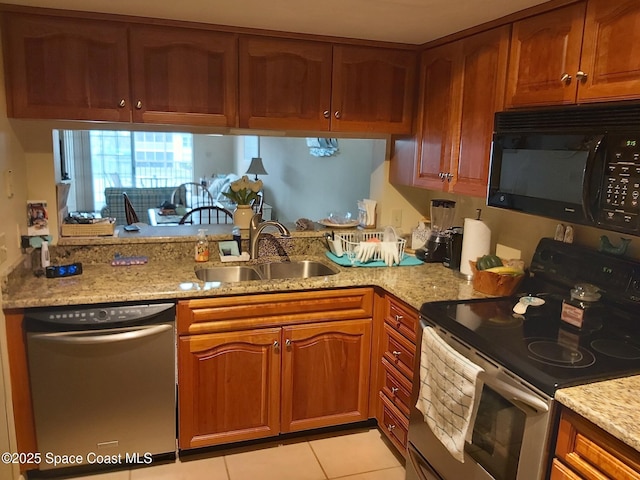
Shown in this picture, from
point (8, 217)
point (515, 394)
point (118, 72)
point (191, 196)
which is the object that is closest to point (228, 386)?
point (8, 217)

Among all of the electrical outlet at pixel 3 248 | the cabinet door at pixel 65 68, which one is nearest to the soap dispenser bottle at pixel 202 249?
the cabinet door at pixel 65 68

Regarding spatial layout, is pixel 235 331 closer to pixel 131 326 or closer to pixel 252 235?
pixel 131 326

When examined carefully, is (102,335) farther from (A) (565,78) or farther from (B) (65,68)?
(A) (565,78)

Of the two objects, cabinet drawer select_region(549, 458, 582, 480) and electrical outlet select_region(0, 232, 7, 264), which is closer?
cabinet drawer select_region(549, 458, 582, 480)

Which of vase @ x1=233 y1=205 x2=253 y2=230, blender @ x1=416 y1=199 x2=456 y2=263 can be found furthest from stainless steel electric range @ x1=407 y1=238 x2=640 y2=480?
vase @ x1=233 y1=205 x2=253 y2=230

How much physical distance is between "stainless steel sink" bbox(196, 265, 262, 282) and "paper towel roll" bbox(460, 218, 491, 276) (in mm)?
1101

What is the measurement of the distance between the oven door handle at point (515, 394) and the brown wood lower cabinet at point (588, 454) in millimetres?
62

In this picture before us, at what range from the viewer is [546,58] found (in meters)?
1.98

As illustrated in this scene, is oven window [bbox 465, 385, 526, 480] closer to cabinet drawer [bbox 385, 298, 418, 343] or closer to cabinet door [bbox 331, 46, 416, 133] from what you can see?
cabinet drawer [bbox 385, 298, 418, 343]

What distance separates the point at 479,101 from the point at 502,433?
1.44 metres

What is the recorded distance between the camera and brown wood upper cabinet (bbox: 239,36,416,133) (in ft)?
8.45

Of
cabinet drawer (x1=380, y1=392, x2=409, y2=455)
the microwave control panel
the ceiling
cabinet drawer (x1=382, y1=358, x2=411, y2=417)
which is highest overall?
the ceiling

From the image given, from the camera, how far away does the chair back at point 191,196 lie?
24.4ft

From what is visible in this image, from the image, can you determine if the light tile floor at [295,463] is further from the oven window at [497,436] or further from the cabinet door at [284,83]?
the cabinet door at [284,83]
